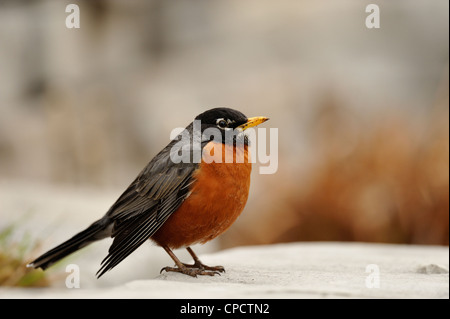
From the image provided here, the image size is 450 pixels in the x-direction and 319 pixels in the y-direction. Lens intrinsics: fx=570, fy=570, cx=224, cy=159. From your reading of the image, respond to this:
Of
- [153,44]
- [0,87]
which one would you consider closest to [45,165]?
[0,87]

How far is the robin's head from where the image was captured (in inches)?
132

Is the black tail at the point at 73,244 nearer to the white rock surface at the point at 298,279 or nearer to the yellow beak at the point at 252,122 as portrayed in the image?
the white rock surface at the point at 298,279

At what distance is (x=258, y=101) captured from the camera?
1080 cm

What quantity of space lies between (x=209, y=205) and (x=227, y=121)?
51 cm

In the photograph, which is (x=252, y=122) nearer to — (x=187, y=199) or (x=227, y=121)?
(x=227, y=121)

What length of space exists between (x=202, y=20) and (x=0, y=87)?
16.8ft

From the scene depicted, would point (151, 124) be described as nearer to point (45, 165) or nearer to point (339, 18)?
point (45, 165)

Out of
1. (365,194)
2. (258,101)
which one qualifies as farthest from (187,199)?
(258,101)

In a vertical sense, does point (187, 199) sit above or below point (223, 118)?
below

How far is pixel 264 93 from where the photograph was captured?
35.9 feet

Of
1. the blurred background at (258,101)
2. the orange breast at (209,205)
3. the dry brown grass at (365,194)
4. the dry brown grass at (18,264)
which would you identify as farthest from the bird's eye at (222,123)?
the dry brown grass at (365,194)

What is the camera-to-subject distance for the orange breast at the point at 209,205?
3297mm

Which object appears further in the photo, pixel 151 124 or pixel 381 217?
pixel 151 124

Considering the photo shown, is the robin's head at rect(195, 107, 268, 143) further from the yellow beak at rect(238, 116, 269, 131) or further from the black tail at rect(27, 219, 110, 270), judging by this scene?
the black tail at rect(27, 219, 110, 270)
